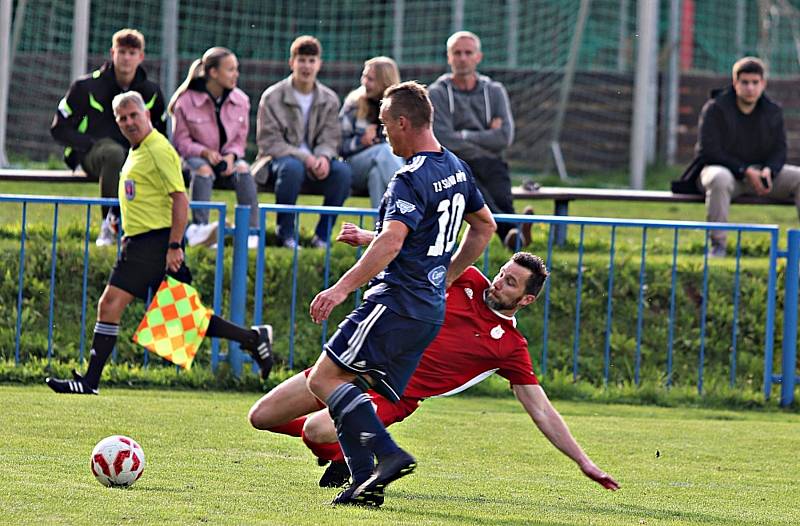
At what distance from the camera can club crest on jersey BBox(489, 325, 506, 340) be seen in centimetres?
Answer: 729

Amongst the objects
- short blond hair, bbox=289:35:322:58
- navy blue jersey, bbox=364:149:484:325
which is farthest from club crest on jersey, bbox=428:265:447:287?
short blond hair, bbox=289:35:322:58

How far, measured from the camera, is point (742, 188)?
1341 cm

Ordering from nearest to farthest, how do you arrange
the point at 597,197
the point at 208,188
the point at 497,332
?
the point at 497,332 < the point at 208,188 < the point at 597,197

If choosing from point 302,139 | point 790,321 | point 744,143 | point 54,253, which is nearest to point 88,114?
point 302,139

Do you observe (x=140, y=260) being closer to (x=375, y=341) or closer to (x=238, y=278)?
(x=238, y=278)

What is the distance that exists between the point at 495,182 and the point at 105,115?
10.7 ft

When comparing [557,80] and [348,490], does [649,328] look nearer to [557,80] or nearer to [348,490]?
[348,490]

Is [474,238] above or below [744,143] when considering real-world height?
below

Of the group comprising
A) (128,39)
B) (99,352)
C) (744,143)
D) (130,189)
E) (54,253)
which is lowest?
(99,352)

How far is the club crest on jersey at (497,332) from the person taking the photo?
729 cm

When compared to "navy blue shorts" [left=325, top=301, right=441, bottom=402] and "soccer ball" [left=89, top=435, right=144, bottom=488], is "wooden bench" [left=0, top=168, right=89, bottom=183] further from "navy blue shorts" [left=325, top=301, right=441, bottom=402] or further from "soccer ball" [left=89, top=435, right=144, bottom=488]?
"navy blue shorts" [left=325, top=301, right=441, bottom=402]

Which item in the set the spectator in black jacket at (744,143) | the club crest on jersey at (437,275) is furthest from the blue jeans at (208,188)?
the club crest on jersey at (437,275)

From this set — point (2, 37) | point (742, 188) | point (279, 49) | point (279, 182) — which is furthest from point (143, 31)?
point (742, 188)

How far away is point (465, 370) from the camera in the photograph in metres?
7.40
